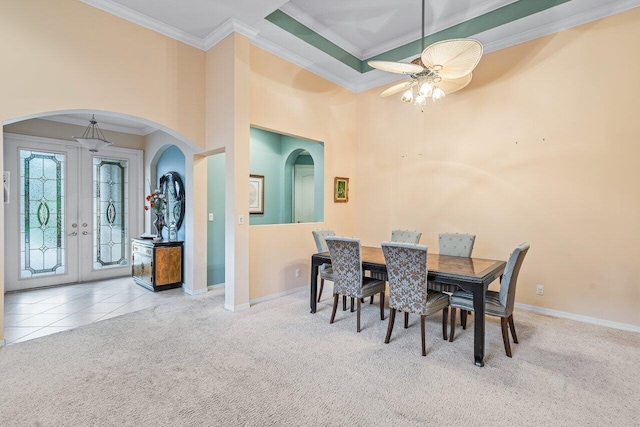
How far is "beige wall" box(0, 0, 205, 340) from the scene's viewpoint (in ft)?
9.05

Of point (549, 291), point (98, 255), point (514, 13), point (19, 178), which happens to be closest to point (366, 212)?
point (549, 291)

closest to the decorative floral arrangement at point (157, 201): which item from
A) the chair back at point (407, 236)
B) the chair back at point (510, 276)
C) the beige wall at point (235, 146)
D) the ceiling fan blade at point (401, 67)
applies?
the beige wall at point (235, 146)

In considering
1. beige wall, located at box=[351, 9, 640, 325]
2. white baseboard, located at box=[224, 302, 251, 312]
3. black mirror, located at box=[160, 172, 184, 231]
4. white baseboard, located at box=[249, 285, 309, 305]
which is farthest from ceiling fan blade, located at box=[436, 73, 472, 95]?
black mirror, located at box=[160, 172, 184, 231]

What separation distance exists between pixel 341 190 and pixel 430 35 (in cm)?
268

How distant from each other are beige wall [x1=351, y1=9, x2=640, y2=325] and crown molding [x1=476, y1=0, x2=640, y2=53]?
7cm

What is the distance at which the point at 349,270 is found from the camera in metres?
3.25

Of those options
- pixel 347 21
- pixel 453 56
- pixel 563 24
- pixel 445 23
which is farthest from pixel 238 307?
pixel 563 24

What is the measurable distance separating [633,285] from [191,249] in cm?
553

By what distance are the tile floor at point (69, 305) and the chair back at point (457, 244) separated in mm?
3830

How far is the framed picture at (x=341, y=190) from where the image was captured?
209 inches

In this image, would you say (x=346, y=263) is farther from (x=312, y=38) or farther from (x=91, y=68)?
(x=91, y=68)

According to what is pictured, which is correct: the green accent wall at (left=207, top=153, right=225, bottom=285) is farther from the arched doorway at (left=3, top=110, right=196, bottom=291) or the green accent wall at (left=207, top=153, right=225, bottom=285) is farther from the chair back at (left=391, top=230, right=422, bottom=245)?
the chair back at (left=391, top=230, right=422, bottom=245)

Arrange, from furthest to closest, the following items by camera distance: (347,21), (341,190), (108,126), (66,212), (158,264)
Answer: (108,126), (341,190), (66,212), (158,264), (347,21)

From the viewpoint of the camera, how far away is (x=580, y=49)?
3492 millimetres
